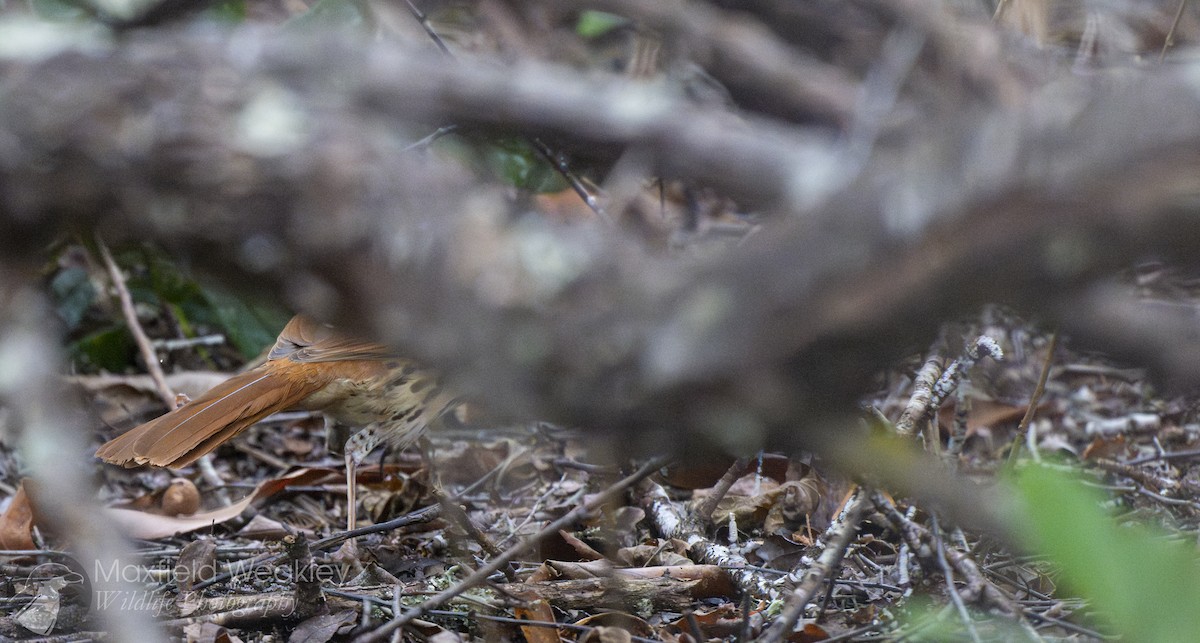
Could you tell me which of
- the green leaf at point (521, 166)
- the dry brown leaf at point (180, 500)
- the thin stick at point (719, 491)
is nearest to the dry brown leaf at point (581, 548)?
the thin stick at point (719, 491)

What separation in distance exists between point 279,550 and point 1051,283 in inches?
92.4

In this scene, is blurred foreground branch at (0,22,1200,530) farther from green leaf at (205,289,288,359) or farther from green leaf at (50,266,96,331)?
green leaf at (50,266,96,331)

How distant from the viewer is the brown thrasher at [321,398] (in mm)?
2930

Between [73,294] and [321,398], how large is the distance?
1527 mm

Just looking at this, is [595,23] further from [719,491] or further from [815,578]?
[815,578]

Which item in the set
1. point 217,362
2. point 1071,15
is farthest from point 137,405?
point 1071,15

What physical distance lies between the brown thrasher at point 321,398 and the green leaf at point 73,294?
4.16ft

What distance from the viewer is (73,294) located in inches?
167

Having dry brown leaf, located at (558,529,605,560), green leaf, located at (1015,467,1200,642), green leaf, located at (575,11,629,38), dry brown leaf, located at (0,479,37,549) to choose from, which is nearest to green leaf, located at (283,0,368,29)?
green leaf, located at (575,11,629,38)

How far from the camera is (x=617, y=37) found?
564 centimetres

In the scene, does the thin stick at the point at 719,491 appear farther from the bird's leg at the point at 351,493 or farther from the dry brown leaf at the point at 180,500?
the dry brown leaf at the point at 180,500

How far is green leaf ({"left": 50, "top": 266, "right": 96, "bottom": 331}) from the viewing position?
421 centimetres

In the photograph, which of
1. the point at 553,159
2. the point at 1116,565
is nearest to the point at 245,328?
the point at 553,159

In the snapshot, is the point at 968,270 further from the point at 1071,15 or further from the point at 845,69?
the point at 1071,15
